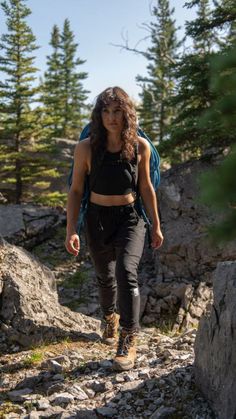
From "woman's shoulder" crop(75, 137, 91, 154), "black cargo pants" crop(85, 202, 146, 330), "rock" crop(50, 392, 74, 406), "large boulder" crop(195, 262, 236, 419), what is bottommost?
"rock" crop(50, 392, 74, 406)

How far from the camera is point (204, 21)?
38.1ft

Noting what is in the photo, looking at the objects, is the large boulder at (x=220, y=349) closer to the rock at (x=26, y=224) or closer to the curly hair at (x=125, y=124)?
the curly hair at (x=125, y=124)

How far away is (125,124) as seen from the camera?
457cm

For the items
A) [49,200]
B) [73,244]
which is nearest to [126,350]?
[73,244]

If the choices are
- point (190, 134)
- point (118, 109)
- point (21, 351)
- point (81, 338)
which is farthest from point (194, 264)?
point (118, 109)

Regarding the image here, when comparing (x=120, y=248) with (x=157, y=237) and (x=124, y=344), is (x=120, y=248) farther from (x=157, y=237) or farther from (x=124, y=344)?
(x=124, y=344)

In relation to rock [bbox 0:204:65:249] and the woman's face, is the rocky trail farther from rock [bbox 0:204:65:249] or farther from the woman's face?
rock [bbox 0:204:65:249]

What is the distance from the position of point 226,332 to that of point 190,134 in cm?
806

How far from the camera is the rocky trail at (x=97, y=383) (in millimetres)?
3664

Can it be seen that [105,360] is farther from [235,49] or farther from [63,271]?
→ [63,271]

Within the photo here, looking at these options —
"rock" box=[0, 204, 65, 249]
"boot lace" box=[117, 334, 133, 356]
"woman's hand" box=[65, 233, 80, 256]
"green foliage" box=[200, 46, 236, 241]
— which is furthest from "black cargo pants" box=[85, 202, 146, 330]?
"rock" box=[0, 204, 65, 249]

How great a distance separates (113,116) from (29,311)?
287 centimetres

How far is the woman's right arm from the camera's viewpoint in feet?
15.3

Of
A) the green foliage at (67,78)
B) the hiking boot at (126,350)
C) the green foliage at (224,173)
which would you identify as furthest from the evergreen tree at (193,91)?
the green foliage at (67,78)
